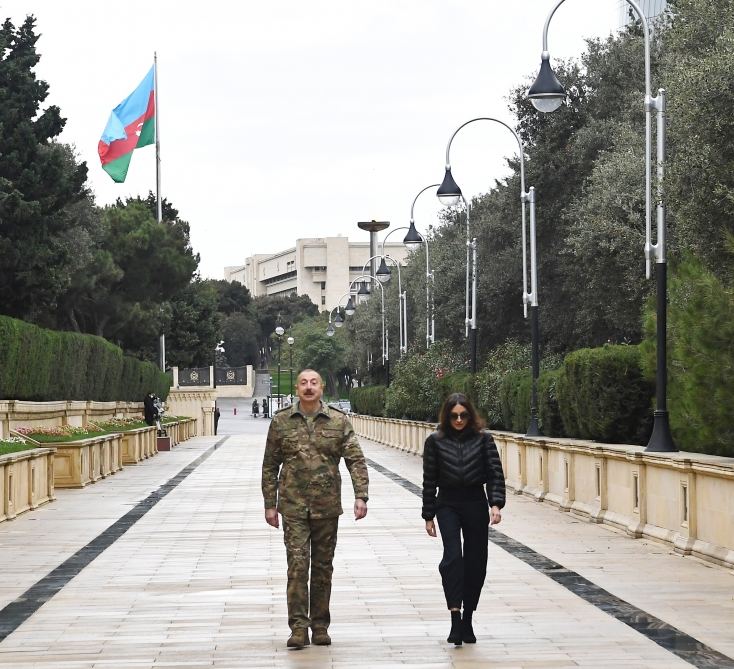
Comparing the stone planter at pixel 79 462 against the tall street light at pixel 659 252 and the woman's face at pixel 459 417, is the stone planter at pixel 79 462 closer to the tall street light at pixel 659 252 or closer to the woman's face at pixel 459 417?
the tall street light at pixel 659 252

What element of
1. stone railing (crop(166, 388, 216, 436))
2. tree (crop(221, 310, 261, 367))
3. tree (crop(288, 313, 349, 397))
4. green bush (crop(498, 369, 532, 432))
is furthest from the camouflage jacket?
tree (crop(221, 310, 261, 367))

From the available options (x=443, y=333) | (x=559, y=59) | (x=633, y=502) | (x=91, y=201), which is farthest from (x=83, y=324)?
(x=633, y=502)

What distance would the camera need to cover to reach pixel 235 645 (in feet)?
32.1

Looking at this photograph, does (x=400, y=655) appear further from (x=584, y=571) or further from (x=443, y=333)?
(x=443, y=333)

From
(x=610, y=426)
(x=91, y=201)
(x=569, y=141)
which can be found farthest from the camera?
(x=91, y=201)

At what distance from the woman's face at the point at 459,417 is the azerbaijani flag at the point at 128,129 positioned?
5469 centimetres

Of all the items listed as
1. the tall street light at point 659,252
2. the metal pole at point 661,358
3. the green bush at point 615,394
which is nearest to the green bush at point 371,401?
the green bush at point 615,394

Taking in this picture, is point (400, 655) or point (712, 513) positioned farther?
point (712, 513)

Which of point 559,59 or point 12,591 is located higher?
point 559,59

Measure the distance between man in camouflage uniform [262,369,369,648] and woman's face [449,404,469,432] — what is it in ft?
2.16

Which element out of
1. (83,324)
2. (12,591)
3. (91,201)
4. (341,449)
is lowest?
(12,591)

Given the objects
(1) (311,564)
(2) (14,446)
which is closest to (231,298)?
(2) (14,446)

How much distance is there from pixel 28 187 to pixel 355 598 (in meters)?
35.7

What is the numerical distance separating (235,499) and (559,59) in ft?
62.2
